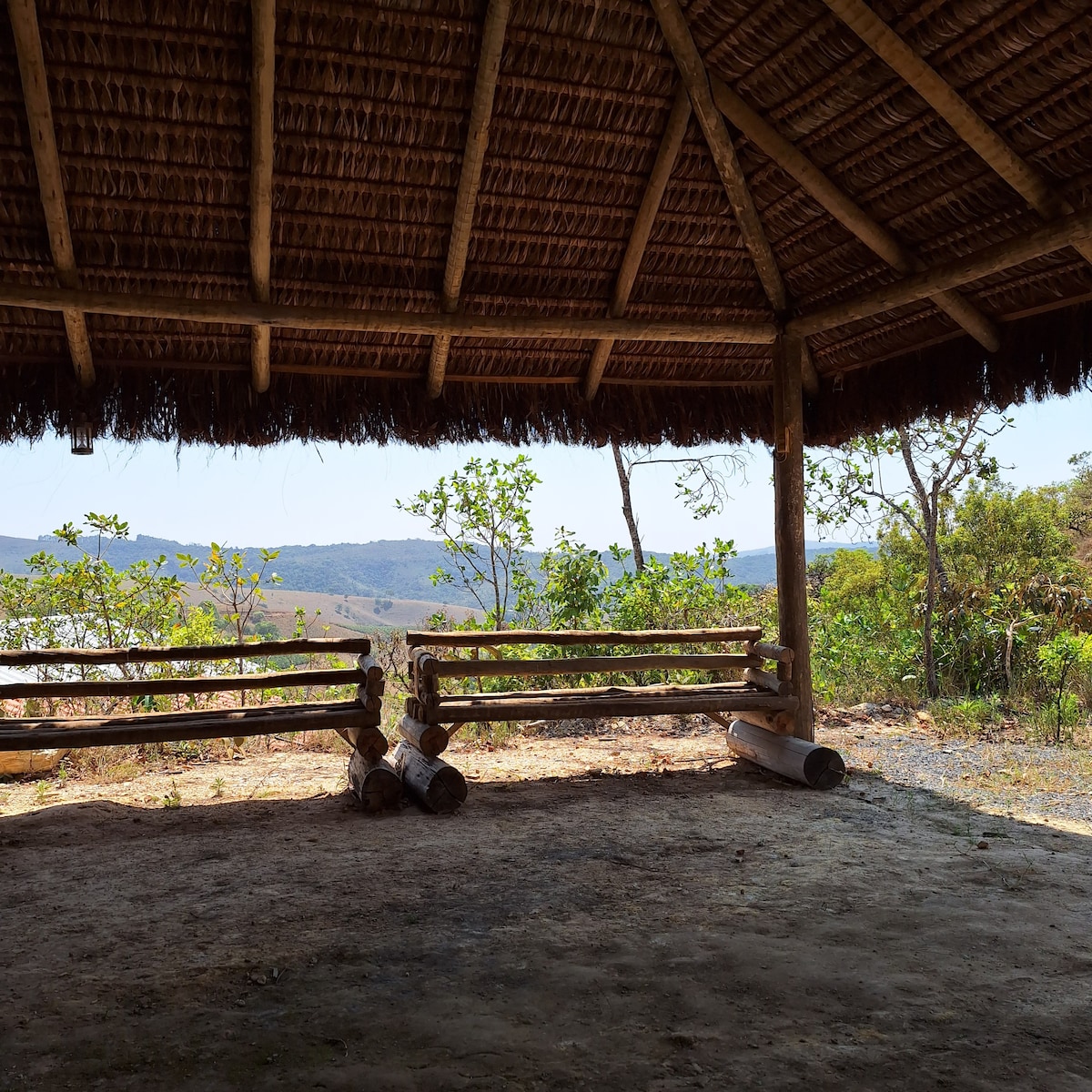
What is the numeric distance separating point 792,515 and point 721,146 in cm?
225

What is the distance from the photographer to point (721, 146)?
4.75m

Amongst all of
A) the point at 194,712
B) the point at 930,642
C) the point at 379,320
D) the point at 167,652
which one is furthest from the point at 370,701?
the point at 930,642

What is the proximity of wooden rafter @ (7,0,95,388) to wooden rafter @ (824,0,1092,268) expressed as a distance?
10.8 feet

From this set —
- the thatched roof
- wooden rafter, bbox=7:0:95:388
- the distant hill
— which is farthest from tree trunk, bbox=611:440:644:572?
the distant hill

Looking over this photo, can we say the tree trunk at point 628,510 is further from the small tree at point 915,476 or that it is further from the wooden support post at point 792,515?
the wooden support post at point 792,515

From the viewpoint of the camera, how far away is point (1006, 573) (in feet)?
32.8

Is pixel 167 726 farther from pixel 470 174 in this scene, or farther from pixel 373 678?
pixel 470 174

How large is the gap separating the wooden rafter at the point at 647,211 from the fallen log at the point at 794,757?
268 cm

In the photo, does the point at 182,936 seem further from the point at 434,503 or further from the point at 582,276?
the point at 434,503

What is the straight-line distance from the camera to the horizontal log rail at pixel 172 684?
476 cm

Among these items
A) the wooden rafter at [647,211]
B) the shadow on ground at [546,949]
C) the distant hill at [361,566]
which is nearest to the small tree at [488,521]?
the wooden rafter at [647,211]

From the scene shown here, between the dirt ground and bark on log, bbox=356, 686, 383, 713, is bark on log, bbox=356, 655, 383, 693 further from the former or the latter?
the dirt ground

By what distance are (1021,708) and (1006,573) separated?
3.39 m

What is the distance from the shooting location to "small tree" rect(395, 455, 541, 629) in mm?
8375
